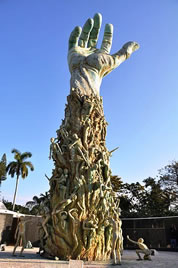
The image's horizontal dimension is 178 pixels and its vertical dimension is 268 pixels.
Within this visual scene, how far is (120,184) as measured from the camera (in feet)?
80.5

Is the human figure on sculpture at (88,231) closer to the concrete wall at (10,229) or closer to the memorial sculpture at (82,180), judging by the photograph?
the memorial sculpture at (82,180)

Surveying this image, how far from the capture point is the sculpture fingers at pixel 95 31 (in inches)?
512

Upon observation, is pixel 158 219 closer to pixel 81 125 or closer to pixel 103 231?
pixel 103 231

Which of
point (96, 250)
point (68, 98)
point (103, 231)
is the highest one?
point (68, 98)

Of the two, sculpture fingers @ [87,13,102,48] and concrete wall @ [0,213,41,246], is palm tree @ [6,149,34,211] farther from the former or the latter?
sculpture fingers @ [87,13,102,48]

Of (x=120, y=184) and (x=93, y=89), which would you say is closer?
(x=93, y=89)

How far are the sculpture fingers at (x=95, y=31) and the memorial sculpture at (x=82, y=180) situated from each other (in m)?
2.61

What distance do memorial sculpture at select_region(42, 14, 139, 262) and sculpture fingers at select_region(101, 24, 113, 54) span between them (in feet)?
5.57

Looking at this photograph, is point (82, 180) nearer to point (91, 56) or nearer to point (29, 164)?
point (91, 56)

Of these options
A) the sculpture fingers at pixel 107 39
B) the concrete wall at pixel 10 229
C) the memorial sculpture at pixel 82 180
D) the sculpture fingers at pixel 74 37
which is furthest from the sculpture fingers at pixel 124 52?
the concrete wall at pixel 10 229


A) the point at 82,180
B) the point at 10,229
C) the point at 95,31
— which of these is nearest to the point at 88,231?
the point at 82,180

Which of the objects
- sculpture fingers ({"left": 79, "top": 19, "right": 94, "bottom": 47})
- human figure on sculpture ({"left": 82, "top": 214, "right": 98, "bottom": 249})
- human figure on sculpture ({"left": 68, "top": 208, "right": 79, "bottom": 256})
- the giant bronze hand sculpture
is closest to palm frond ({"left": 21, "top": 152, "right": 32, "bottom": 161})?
the giant bronze hand sculpture

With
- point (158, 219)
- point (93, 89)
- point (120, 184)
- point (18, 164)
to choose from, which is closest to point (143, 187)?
point (120, 184)

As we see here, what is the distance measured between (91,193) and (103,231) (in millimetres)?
1408
